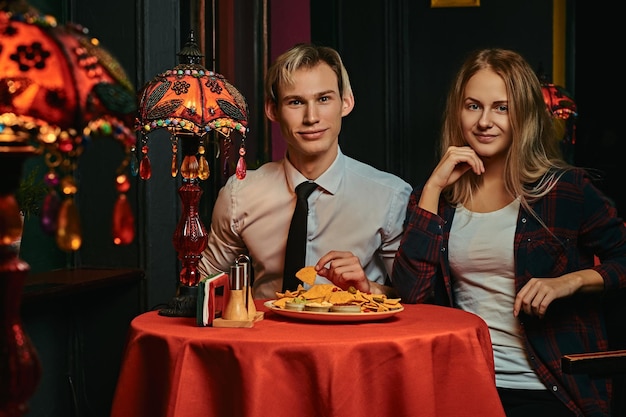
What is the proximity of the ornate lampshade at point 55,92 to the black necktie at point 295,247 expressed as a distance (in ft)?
5.26

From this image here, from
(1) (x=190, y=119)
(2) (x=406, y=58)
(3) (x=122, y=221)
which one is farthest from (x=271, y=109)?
(2) (x=406, y=58)

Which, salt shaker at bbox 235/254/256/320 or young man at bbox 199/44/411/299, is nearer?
salt shaker at bbox 235/254/256/320

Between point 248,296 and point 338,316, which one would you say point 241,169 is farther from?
point 338,316

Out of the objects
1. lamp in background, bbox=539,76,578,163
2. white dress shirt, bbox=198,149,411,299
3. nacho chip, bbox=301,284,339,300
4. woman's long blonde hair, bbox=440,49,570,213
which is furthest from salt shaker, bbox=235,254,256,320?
lamp in background, bbox=539,76,578,163

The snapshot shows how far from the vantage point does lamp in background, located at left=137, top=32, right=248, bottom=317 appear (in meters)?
2.25

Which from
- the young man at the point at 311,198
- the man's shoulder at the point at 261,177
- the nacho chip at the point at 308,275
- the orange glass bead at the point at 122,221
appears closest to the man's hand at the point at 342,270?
the nacho chip at the point at 308,275

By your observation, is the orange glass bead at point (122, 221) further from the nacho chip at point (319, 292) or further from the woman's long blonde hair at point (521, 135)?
the woman's long blonde hair at point (521, 135)

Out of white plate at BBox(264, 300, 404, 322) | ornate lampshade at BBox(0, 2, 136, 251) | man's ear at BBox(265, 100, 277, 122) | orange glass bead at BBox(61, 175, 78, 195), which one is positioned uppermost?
man's ear at BBox(265, 100, 277, 122)

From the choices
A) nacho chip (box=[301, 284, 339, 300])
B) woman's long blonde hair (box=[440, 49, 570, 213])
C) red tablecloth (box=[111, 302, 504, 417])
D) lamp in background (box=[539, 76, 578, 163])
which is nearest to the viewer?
red tablecloth (box=[111, 302, 504, 417])

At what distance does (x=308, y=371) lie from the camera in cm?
181

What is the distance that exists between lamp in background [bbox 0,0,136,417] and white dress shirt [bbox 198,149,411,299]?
168cm

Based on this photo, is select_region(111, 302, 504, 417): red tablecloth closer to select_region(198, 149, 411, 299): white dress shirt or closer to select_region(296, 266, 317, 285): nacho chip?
select_region(296, 266, 317, 285): nacho chip

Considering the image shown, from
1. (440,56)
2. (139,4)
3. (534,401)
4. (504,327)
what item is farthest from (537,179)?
(440,56)

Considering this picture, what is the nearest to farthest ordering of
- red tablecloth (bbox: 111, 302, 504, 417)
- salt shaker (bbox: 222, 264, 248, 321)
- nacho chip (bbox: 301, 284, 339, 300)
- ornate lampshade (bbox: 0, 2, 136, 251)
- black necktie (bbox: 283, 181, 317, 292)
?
ornate lampshade (bbox: 0, 2, 136, 251)
red tablecloth (bbox: 111, 302, 504, 417)
salt shaker (bbox: 222, 264, 248, 321)
nacho chip (bbox: 301, 284, 339, 300)
black necktie (bbox: 283, 181, 317, 292)
